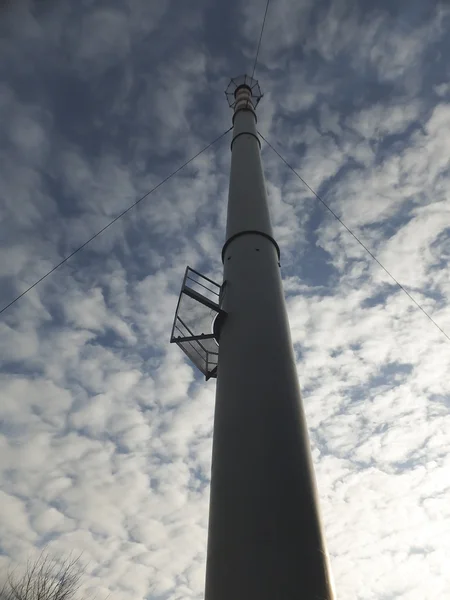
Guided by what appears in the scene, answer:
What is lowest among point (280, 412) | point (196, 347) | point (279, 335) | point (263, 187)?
point (280, 412)

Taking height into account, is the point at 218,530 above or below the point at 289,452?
below

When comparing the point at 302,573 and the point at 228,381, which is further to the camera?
the point at 228,381

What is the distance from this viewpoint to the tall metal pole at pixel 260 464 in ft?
12.8

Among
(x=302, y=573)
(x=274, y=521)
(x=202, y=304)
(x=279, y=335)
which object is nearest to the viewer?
(x=302, y=573)

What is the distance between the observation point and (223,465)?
193 inches

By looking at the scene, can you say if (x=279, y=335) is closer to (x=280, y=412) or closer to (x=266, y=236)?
(x=280, y=412)

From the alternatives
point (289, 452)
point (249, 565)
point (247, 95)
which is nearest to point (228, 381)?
point (289, 452)

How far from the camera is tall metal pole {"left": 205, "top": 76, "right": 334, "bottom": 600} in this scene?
390cm

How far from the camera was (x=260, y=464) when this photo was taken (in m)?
4.65

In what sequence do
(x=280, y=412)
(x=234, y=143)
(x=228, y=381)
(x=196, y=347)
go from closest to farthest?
(x=280, y=412) → (x=228, y=381) → (x=196, y=347) → (x=234, y=143)

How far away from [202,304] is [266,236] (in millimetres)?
2056

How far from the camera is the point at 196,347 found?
832cm

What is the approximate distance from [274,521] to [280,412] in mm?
1280

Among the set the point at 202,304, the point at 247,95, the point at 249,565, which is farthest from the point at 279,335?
the point at 247,95
